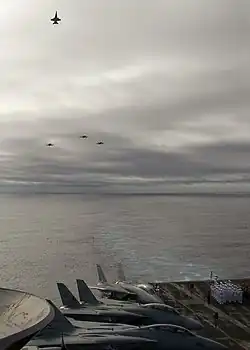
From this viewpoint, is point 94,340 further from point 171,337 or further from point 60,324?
point 171,337

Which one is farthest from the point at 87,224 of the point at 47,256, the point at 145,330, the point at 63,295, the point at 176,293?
the point at 145,330

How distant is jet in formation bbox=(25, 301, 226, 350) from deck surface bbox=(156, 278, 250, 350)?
7.46 meters

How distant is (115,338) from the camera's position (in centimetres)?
3750

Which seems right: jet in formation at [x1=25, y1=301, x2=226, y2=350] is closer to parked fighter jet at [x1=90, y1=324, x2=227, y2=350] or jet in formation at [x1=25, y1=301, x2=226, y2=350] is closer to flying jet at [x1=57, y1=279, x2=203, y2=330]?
parked fighter jet at [x1=90, y1=324, x2=227, y2=350]

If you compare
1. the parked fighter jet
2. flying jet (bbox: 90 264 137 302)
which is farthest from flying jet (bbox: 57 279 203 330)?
flying jet (bbox: 90 264 137 302)

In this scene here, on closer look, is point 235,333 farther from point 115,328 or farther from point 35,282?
point 35,282

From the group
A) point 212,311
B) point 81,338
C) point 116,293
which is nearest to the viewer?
point 81,338

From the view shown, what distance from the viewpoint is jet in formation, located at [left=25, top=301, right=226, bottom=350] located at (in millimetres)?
37219

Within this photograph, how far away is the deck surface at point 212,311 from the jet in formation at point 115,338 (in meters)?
7.46

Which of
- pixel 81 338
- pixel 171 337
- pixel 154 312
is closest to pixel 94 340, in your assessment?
pixel 81 338

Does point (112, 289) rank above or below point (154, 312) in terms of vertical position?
above

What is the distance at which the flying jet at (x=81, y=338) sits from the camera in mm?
37125

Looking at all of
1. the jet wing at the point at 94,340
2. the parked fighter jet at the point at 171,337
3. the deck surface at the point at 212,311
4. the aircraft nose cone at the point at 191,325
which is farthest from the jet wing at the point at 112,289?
the jet wing at the point at 94,340

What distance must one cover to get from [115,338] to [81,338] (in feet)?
9.15
